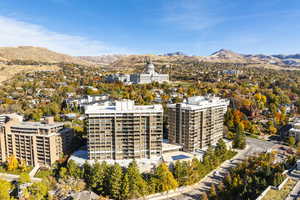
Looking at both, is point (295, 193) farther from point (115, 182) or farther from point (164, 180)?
point (115, 182)

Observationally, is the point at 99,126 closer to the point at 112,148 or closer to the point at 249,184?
the point at 112,148

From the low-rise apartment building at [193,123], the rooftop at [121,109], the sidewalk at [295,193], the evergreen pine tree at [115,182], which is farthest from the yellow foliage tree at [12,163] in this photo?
the sidewalk at [295,193]

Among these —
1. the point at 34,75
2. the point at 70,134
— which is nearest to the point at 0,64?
the point at 34,75

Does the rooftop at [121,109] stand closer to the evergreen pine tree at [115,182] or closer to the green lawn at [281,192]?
the evergreen pine tree at [115,182]

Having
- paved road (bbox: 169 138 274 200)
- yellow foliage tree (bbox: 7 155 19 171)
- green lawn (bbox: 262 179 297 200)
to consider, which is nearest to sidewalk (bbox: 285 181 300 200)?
green lawn (bbox: 262 179 297 200)

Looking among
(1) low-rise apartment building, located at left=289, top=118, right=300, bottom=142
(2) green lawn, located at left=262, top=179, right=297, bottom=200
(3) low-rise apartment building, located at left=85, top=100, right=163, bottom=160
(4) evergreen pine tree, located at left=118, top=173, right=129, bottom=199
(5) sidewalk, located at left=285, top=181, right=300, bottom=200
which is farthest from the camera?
(1) low-rise apartment building, located at left=289, top=118, right=300, bottom=142

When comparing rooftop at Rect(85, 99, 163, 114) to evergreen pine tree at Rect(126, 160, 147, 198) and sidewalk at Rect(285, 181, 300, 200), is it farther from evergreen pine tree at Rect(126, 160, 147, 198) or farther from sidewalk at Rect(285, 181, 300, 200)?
sidewalk at Rect(285, 181, 300, 200)

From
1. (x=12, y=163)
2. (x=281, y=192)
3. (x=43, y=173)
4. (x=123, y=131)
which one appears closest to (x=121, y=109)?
(x=123, y=131)
